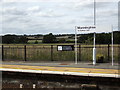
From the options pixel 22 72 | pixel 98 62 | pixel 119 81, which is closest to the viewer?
pixel 119 81

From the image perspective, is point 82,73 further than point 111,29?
No

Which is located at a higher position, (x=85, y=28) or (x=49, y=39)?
(x=85, y=28)

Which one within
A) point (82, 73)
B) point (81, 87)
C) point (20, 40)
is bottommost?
point (81, 87)

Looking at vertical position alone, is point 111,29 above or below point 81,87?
above

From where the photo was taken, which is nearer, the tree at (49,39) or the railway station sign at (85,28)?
Answer: the railway station sign at (85,28)

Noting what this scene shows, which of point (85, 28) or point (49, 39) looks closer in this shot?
point (85, 28)

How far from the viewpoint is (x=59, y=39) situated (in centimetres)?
2516

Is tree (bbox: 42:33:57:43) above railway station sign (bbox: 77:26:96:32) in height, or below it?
below

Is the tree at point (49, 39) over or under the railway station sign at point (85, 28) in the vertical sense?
under

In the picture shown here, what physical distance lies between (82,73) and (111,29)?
4949 mm

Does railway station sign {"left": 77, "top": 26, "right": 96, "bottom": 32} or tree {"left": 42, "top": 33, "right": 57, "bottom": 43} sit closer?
railway station sign {"left": 77, "top": 26, "right": 96, "bottom": 32}

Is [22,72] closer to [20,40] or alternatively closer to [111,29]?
[111,29]

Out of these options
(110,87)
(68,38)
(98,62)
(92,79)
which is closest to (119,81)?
(110,87)

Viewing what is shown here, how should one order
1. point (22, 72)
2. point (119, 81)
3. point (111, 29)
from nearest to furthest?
1. point (119, 81)
2. point (22, 72)
3. point (111, 29)
